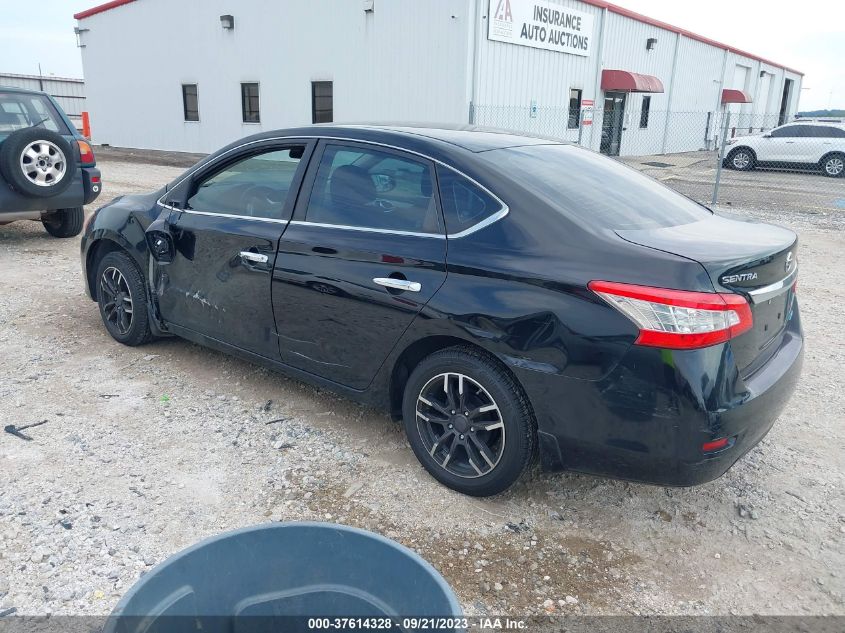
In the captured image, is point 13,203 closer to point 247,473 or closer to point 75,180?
point 75,180

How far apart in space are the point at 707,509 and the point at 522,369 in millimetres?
1170

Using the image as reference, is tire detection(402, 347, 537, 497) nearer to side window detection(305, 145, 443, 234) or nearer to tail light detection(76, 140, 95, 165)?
side window detection(305, 145, 443, 234)

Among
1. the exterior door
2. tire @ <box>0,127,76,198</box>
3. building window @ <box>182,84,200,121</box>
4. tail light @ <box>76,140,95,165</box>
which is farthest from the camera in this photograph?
the exterior door

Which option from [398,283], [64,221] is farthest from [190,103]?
[398,283]

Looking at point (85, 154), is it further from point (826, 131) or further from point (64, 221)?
point (826, 131)

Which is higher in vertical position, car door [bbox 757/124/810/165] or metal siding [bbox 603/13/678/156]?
metal siding [bbox 603/13/678/156]

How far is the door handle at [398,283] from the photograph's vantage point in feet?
10.1

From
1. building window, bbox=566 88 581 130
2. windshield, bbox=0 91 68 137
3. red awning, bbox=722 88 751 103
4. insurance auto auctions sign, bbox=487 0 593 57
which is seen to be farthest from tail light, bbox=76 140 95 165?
red awning, bbox=722 88 751 103

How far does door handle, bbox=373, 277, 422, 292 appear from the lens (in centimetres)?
306

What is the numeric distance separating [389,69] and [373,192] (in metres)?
15.1

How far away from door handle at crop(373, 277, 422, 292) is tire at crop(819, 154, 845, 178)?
19667mm

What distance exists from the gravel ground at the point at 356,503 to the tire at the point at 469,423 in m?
0.14

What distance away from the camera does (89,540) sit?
2789 mm

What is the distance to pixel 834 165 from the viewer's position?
18.9m
